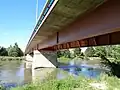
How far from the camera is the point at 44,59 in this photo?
37656 mm

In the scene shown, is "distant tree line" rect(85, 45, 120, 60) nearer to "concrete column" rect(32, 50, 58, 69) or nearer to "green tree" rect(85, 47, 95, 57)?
"green tree" rect(85, 47, 95, 57)

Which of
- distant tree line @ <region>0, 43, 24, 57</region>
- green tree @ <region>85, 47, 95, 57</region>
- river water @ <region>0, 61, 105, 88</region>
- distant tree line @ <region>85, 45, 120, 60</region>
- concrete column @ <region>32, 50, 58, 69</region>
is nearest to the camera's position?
river water @ <region>0, 61, 105, 88</region>

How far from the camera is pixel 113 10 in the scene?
25.9 feet

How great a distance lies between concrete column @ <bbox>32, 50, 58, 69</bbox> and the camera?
3693 cm

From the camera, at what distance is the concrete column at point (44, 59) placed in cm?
3693

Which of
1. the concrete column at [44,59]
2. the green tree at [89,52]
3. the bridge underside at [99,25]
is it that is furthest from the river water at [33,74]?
the green tree at [89,52]

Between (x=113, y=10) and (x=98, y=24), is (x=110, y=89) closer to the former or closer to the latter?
(x=98, y=24)

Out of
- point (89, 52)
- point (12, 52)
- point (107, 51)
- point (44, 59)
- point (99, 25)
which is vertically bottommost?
point (44, 59)

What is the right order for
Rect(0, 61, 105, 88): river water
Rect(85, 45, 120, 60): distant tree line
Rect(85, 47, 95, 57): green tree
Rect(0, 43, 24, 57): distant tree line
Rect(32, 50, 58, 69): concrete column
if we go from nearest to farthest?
Rect(0, 61, 105, 88): river water, Rect(32, 50, 58, 69): concrete column, Rect(85, 45, 120, 60): distant tree line, Rect(85, 47, 95, 57): green tree, Rect(0, 43, 24, 57): distant tree line

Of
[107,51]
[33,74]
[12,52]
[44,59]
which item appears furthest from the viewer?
[12,52]

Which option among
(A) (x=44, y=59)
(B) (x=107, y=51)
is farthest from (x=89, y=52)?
(A) (x=44, y=59)

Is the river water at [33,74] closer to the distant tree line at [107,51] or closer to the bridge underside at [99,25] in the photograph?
the bridge underside at [99,25]

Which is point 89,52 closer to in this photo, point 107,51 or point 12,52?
point 107,51

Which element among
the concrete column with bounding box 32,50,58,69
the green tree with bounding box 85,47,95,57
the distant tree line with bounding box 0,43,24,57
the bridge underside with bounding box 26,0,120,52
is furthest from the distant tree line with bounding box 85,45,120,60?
the distant tree line with bounding box 0,43,24,57
